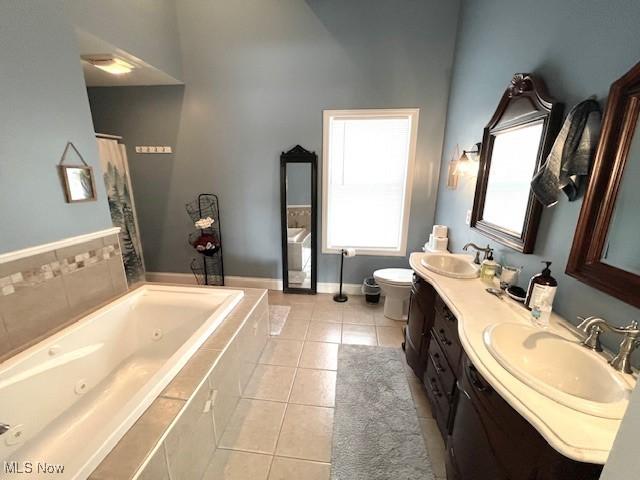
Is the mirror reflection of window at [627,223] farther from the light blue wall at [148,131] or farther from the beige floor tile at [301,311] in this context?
the light blue wall at [148,131]

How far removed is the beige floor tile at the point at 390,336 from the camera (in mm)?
2375

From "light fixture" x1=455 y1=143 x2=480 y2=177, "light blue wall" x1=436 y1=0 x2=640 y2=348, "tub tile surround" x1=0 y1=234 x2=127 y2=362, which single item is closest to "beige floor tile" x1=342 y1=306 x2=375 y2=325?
"light blue wall" x1=436 y1=0 x2=640 y2=348

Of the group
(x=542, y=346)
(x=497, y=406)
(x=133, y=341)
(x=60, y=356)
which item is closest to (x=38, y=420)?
(x=60, y=356)

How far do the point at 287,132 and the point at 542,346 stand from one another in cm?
273

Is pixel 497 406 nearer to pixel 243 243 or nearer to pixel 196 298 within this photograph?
Answer: pixel 196 298

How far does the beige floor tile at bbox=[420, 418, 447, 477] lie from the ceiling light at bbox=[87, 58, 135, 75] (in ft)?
12.0

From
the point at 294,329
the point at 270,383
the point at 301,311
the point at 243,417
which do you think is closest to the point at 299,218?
the point at 301,311

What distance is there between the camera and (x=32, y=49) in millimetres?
1451

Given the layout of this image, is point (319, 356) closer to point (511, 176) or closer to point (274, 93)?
point (511, 176)

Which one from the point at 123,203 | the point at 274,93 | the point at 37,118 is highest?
the point at 274,93

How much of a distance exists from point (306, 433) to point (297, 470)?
0.20 m

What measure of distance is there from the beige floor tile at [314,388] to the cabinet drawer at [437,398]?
639mm

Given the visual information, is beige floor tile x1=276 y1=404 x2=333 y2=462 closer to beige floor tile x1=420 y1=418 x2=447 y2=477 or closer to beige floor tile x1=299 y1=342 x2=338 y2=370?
beige floor tile x1=299 y1=342 x2=338 y2=370

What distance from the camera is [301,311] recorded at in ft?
9.46
